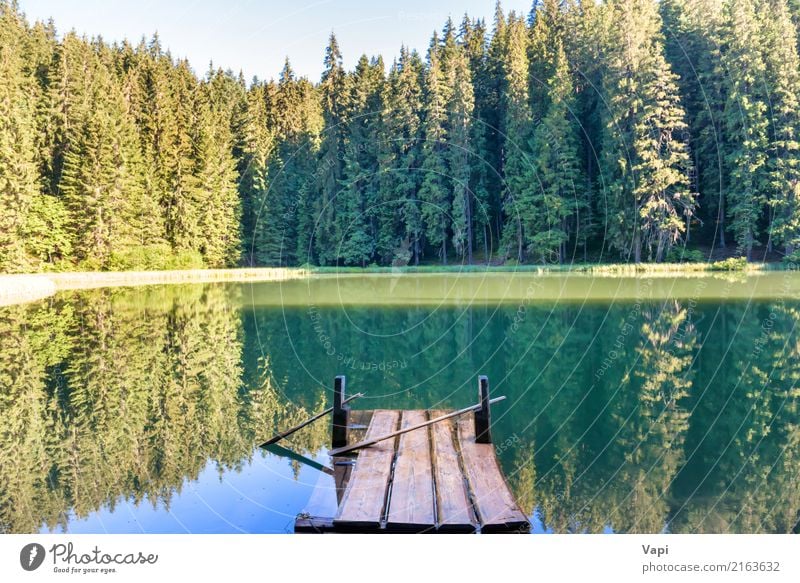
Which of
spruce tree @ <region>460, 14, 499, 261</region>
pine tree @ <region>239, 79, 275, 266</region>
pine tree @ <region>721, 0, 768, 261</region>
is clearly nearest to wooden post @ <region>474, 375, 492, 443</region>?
pine tree @ <region>721, 0, 768, 261</region>

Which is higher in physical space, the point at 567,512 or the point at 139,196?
the point at 139,196

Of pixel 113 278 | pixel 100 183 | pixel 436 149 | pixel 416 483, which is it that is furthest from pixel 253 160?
pixel 416 483

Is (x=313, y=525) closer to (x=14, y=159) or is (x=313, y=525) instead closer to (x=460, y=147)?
(x=460, y=147)

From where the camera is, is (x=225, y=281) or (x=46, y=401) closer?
(x=46, y=401)

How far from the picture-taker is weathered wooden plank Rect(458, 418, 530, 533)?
4504 millimetres

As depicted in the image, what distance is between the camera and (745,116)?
98.1 ft

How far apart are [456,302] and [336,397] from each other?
14764 millimetres

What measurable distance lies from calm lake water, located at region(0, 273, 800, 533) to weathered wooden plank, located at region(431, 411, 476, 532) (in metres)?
0.58

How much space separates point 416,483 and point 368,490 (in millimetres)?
393

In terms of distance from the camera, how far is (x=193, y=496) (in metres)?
5.84

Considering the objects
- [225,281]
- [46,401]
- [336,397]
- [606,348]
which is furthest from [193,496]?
[225,281]

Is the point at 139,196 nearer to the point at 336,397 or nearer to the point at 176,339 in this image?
the point at 176,339
